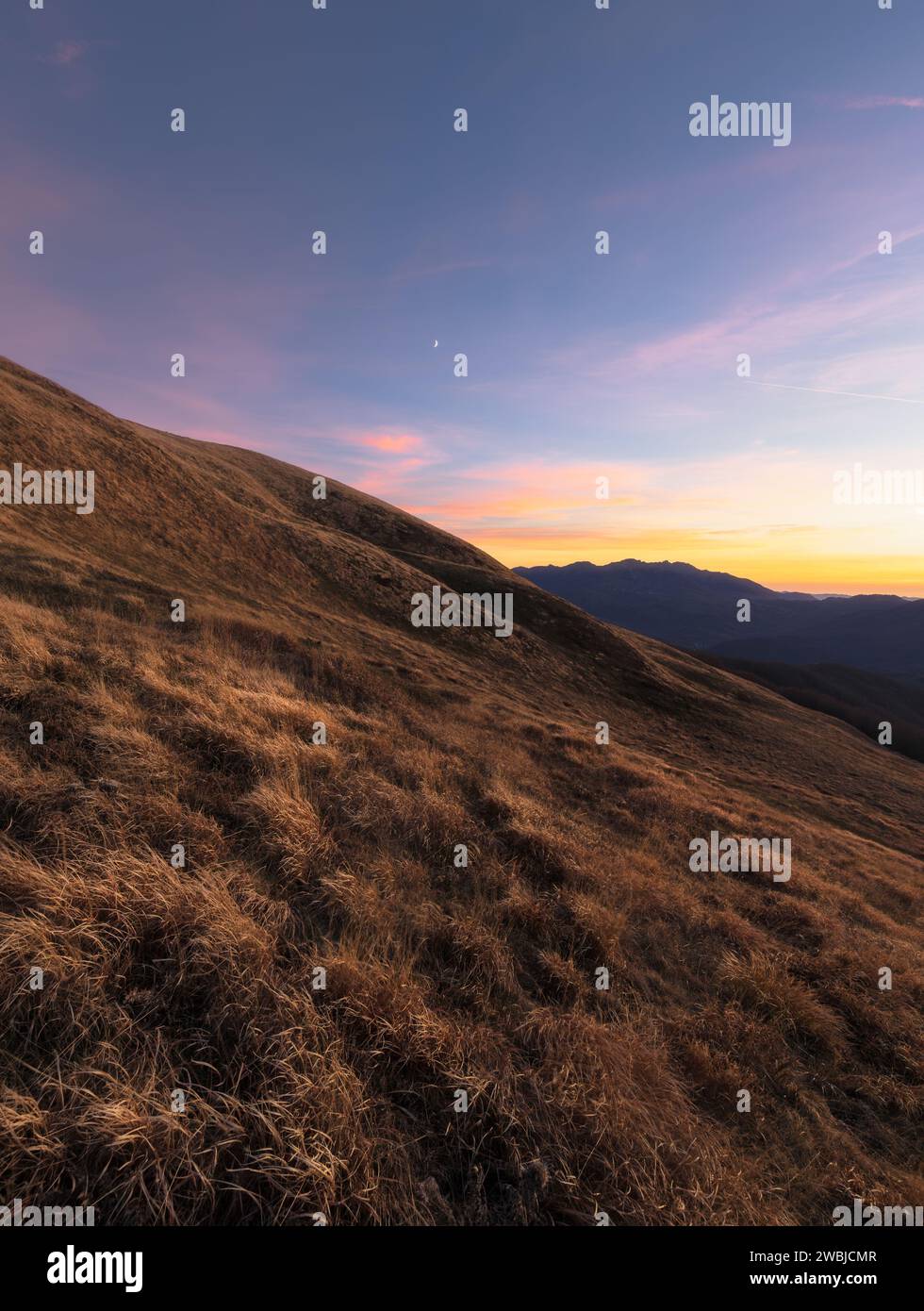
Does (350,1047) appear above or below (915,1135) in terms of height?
above

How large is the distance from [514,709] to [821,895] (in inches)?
449

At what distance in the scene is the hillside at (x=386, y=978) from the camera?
264 centimetres

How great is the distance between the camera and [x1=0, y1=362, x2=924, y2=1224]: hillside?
264 centimetres

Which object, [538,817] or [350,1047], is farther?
[538,817]

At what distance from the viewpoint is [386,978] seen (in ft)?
12.3

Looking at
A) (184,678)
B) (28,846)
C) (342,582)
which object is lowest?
(28,846)

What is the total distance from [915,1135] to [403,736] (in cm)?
785

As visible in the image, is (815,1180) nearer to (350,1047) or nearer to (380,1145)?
(380,1145)

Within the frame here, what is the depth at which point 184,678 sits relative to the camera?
27.7 feet

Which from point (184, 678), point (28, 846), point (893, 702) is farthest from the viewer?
point (893, 702)

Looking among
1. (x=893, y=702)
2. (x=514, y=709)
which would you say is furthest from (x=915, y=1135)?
(x=893, y=702)
